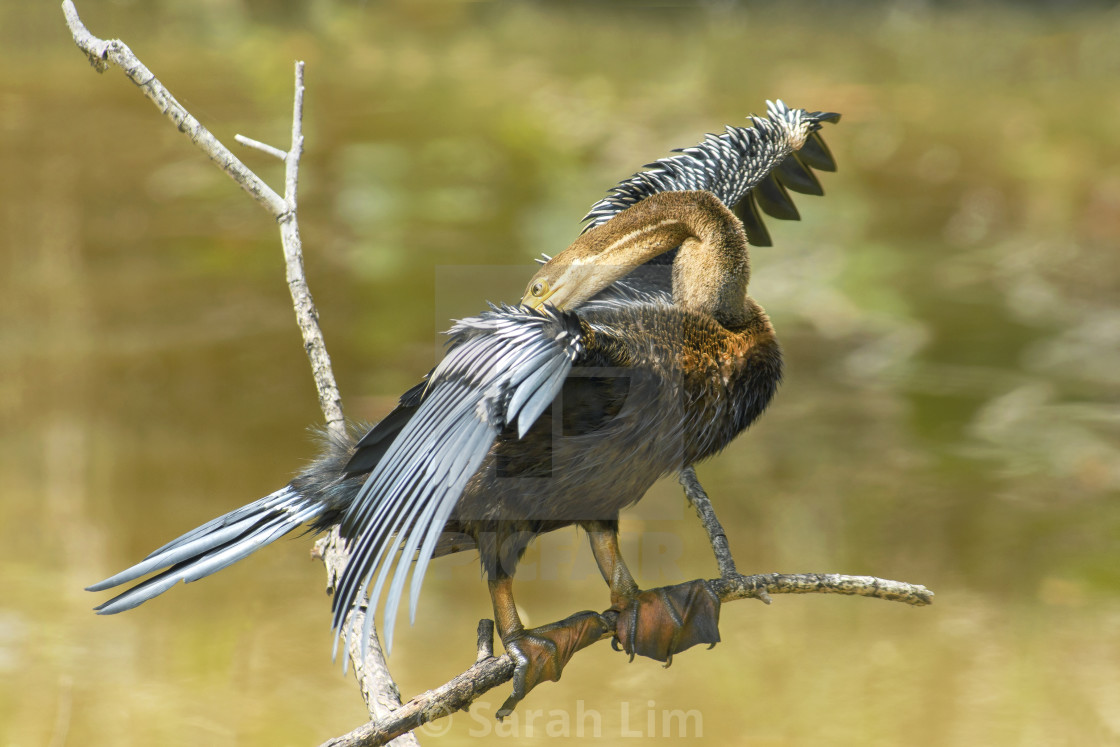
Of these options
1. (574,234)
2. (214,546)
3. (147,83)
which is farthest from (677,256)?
(574,234)

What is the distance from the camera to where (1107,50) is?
708 centimetres

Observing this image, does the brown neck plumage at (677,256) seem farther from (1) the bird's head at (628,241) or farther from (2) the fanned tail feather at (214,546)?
(2) the fanned tail feather at (214,546)

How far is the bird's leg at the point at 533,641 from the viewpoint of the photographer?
64.7 inches

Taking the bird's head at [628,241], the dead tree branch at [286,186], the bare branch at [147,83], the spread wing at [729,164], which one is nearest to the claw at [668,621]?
the dead tree branch at [286,186]

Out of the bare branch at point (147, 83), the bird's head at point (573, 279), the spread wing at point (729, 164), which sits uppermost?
the spread wing at point (729, 164)

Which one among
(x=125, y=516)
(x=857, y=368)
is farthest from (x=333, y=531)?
(x=857, y=368)

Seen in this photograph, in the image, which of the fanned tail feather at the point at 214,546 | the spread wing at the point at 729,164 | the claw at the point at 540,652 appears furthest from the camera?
the spread wing at the point at 729,164

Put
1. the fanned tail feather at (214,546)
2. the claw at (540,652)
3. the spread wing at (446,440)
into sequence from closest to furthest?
the spread wing at (446,440) → the fanned tail feather at (214,546) → the claw at (540,652)

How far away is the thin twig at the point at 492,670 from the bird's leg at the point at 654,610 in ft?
0.08

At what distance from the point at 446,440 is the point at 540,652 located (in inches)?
16.8

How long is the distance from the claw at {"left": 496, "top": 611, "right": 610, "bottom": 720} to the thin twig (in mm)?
36

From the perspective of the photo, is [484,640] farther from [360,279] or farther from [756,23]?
[756,23]

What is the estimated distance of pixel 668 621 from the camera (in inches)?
69.6

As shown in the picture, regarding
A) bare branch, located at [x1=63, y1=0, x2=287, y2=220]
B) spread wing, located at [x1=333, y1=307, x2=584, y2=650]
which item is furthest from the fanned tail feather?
bare branch, located at [x1=63, y1=0, x2=287, y2=220]
